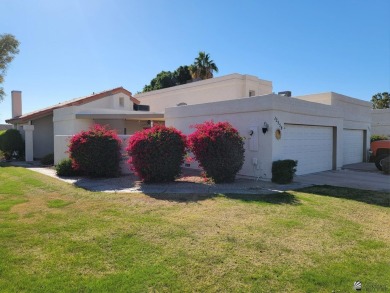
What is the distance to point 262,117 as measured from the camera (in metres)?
12.4

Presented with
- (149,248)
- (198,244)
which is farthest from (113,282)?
(198,244)

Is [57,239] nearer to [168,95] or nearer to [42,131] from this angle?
[42,131]

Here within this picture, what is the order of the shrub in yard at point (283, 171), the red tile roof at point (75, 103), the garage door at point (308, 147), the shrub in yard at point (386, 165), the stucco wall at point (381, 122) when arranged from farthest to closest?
the stucco wall at point (381, 122) → the red tile roof at point (75, 103) → the shrub in yard at point (386, 165) → the garage door at point (308, 147) → the shrub in yard at point (283, 171)

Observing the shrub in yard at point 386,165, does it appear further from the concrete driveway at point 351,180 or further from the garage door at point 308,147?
the garage door at point 308,147

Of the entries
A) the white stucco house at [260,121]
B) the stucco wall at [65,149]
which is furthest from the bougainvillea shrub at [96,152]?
the white stucco house at [260,121]

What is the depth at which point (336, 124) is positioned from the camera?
52.4ft

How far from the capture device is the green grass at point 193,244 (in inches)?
156

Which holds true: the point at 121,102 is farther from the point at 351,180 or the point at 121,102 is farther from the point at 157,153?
the point at 351,180

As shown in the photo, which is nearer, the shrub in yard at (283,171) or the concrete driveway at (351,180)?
the concrete driveway at (351,180)

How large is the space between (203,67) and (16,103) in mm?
21829

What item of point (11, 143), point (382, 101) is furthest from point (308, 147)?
point (382, 101)

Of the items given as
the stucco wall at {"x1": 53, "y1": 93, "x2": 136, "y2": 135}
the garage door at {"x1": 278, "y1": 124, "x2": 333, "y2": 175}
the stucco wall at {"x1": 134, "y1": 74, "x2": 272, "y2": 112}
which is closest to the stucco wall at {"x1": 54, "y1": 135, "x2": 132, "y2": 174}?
the stucco wall at {"x1": 53, "y1": 93, "x2": 136, "y2": 135}

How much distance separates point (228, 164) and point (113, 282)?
7848 millimetres

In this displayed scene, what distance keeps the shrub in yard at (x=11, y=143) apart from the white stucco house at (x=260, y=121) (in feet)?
3.33
